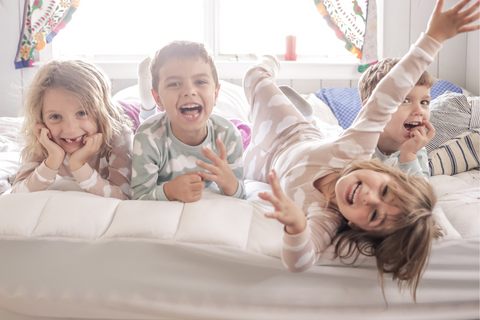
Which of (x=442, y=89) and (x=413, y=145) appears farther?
(x=442, y=89)

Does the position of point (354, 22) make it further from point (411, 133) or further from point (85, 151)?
point (85, 151)

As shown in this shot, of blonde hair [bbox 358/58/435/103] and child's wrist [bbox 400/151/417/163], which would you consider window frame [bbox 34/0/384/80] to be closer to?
blonde hair [bbox 358/58/435/103]

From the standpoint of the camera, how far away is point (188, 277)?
776 mm

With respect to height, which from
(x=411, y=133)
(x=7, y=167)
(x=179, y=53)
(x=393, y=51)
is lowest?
(x=7, y=167)

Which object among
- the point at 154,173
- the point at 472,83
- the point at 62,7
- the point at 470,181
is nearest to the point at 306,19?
the point at 472,83

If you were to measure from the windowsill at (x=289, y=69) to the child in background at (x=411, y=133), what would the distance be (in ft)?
4.29

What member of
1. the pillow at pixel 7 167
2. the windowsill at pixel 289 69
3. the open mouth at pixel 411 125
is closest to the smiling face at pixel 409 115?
the open mouth at pixel 411 125

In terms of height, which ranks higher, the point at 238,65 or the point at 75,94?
the point at 238,65

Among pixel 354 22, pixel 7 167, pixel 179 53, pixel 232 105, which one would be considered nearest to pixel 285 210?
pixel 179 53

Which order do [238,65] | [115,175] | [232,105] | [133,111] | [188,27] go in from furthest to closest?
[188,27], [238,65], [232,105], [133,111], [115,175]

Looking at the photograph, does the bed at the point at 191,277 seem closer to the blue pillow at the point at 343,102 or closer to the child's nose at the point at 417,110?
the child's nose at the point at 417,110

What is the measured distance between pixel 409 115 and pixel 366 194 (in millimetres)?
508

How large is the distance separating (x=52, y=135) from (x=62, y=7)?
1767 mm

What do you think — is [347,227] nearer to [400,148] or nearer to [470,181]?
[400,148]
